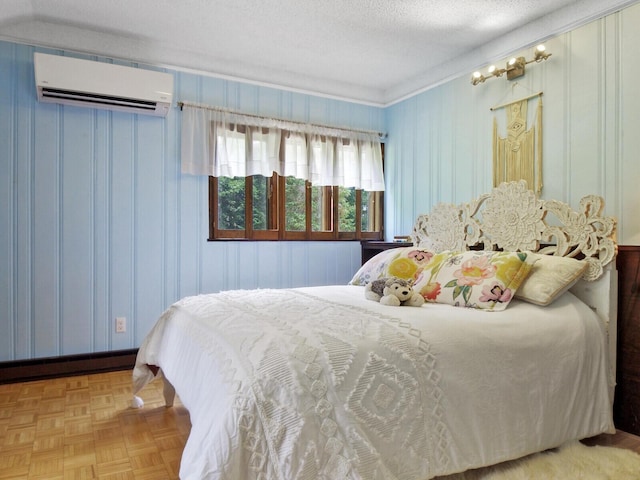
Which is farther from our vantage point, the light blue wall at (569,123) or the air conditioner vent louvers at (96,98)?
the air conditioner vent louvers at (96,98)

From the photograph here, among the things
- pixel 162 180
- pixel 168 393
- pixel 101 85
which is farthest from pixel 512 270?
pixel 101 85

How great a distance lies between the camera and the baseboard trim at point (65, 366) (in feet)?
10.1

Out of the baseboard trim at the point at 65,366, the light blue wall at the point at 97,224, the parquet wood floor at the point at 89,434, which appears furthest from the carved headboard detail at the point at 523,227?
the baseboard trim at the point at 65,366

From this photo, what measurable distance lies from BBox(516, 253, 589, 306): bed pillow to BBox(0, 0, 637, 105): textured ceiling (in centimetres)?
150

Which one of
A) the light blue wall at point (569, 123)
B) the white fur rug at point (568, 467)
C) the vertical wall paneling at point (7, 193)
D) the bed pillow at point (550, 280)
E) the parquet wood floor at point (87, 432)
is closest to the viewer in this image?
the white fur rug at point (568, 467)

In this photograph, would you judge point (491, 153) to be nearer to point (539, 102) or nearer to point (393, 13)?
point (539, 102)

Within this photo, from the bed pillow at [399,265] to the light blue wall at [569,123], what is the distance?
0.88 meters

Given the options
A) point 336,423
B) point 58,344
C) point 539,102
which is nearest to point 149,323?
point 58,344

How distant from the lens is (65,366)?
323 cm

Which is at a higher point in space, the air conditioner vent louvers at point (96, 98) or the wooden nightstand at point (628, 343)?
the air conditioner vent louvers at point (96, 98)

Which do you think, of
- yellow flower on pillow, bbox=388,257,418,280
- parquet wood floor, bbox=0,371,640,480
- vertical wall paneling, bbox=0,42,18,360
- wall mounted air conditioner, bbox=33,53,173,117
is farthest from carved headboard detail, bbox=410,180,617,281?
vertical wall paneling, bbox=0,42,18,360

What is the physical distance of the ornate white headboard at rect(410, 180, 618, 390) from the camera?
229 cm

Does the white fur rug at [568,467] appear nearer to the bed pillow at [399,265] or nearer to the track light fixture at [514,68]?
the bed pillow at [399,265]

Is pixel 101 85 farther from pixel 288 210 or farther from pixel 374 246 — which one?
pixel 374 246
